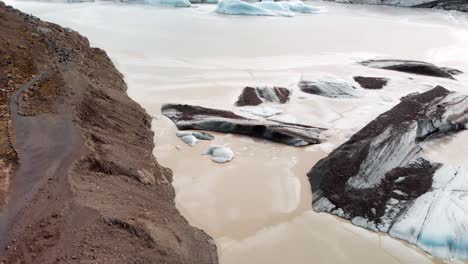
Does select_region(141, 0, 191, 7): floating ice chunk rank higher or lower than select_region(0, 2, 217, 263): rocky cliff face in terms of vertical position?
higher

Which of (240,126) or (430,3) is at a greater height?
(430,3)

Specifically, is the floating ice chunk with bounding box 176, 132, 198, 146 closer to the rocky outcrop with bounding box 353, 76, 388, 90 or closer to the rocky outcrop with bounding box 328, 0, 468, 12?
the rocky outcrop with bounding box 353, 76, 388, 90

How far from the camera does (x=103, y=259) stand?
5.58 m

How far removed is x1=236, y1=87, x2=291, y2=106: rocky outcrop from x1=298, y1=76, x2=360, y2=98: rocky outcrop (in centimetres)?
89

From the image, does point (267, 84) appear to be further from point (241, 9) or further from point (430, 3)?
point (430, 3)

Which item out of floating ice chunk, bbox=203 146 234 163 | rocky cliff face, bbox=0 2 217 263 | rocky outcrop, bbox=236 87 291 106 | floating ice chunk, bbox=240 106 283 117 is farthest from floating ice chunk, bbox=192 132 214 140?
rocky outcrop, bbox=236 87 291 106

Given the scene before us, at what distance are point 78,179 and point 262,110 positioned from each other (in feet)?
23.9

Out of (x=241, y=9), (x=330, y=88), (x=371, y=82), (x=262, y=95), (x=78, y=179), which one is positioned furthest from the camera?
(x=241, y=9)

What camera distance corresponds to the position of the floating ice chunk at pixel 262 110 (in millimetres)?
12977

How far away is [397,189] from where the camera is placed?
859cm

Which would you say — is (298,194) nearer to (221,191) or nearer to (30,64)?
(221,191)

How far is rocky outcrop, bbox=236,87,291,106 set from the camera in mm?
13930

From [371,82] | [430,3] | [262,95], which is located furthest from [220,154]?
[430,3]

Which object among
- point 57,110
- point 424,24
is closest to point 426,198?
point 57,110
